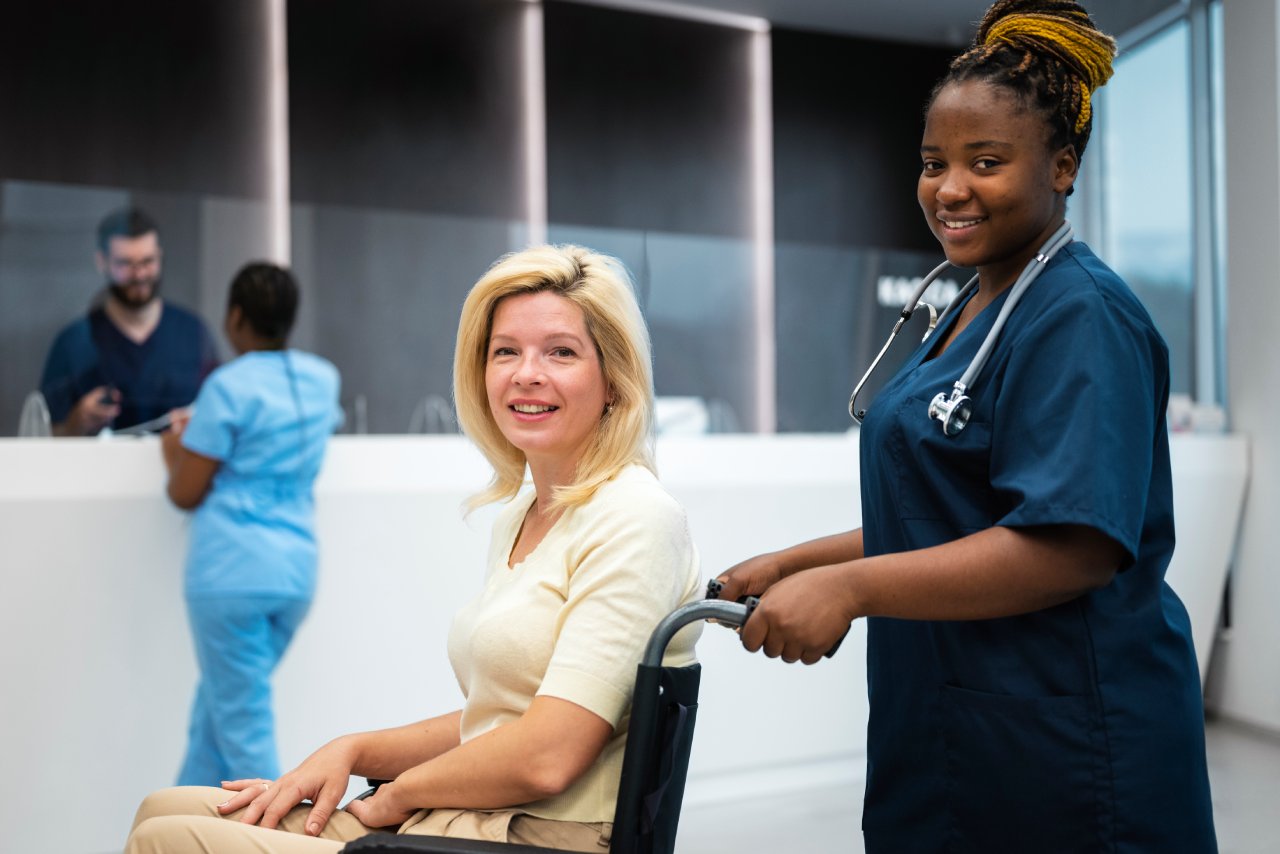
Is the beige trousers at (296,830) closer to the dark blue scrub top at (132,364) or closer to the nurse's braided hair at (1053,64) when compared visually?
the nurse's braided hair at (1053,64)

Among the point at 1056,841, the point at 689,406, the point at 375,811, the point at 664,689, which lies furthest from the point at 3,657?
the point at 689,406

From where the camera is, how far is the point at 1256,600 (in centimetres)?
370

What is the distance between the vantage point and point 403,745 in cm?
136

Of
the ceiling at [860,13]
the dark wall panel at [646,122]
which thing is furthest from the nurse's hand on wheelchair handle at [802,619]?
the ceiling at [860,13]

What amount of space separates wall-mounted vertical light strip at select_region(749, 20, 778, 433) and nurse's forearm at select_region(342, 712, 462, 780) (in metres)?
4.17

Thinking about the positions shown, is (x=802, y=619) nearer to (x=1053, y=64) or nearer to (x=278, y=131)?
(x=1053, y=64)

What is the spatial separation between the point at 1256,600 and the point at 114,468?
10.9 ft

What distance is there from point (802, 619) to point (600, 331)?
0.49m

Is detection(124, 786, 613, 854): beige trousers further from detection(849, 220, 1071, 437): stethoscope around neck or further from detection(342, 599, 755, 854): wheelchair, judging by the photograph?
detection(849, 220, 1071, 437): stethoscope around neck

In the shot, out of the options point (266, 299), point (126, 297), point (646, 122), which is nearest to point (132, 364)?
point (126, 297)

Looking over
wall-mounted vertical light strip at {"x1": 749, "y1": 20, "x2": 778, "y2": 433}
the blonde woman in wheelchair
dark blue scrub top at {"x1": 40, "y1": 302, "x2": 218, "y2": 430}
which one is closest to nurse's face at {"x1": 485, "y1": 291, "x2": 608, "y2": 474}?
the blonde woman in wheelchair

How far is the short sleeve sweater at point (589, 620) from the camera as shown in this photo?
3.70 ft

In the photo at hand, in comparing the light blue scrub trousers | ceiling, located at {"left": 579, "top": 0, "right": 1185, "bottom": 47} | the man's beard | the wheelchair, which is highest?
ceiling, located at {"left": 579, "top": 0, "right": 1185, "bottom": 47}

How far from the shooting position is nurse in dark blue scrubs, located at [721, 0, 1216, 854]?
96cm
